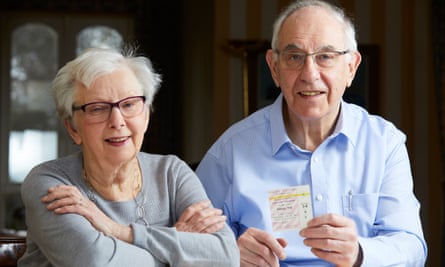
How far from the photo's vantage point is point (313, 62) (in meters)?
2.31

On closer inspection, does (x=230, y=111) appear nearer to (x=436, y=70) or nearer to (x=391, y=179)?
(x=436, y=70)

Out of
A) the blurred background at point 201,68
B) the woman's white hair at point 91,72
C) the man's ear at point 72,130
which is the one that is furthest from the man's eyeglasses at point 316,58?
the blurred background at point 201,68

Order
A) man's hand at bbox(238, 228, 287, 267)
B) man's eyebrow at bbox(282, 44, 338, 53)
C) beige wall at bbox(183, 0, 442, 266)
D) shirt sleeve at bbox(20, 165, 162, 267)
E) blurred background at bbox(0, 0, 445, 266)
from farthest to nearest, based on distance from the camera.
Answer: beige wall at bbox(183, 0, 442, 266)
blurred background at bbox(0, 0, 445, 266)
man's eyebrow at bbox(282, 44, 338, 53)
man's hand at bbox(238, 228, 287, 267)
shirt sleeve at bbox(20, 165, 162, 267)

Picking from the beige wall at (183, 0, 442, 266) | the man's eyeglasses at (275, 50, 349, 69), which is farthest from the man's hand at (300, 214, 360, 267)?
the beige wall at (183, 0, 442, 266)

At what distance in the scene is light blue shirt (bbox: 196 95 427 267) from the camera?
7.62ft

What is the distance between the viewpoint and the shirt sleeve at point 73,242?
6.22 feet

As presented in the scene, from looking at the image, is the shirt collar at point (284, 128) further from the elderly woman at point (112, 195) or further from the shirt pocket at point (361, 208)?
the elderly woman at point (112, 195)

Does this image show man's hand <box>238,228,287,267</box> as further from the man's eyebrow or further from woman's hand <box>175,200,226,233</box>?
the man's eyebrow

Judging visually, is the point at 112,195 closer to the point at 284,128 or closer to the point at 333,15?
the point at 284,128

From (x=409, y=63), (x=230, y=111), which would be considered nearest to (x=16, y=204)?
(x=230, y=111)

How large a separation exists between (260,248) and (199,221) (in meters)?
0.20

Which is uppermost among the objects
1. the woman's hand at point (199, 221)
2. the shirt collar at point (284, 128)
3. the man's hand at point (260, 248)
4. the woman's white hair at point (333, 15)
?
the woman's white hair at point (333, 15)

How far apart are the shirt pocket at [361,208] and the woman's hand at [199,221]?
1.51ft

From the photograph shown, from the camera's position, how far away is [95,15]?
934 cm
